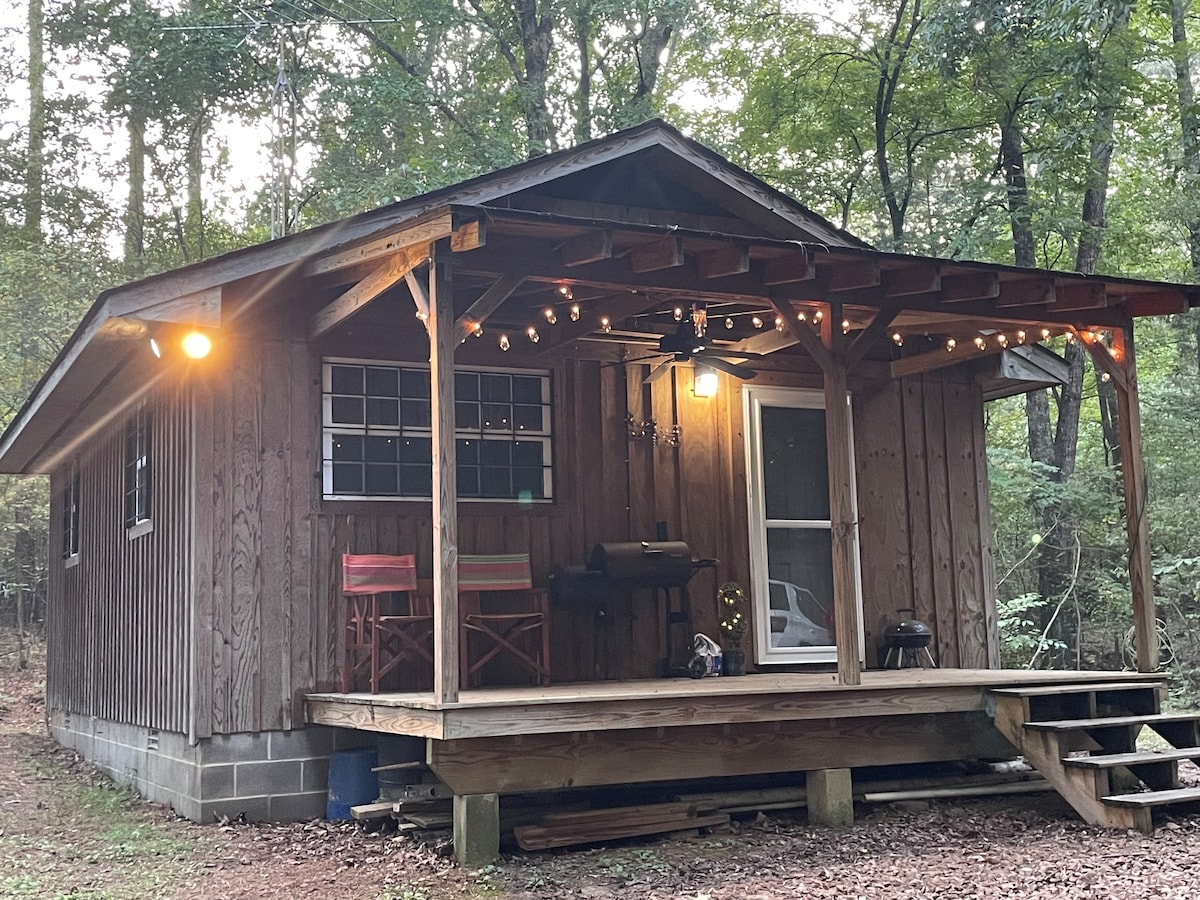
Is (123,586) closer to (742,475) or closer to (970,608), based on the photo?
(742,475)

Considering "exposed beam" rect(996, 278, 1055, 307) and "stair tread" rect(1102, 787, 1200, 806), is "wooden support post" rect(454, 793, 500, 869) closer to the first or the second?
"stair tread" rect(1102, 787, 1200, 806)

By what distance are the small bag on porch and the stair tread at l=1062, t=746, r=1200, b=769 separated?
7.55 feet

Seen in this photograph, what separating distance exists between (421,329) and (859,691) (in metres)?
3.38

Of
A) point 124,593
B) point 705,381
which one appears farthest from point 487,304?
point 124,593

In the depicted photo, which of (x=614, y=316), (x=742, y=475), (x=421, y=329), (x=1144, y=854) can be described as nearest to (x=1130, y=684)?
(x=1144, y=854)

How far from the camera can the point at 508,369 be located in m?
7.57

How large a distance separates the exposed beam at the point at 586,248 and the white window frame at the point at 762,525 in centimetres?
260

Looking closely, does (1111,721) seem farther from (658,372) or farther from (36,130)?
(36,130)

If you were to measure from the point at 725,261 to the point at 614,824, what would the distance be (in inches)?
110

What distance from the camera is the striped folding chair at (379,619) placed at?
265 inches

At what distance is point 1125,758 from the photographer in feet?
19.4

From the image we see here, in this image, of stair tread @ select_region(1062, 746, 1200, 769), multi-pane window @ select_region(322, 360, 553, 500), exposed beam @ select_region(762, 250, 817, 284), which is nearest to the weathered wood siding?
multi-pane window @ select_region(322, 360, 553, 500)

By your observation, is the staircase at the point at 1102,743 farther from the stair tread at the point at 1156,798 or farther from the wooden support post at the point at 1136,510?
the wooden support post at the point at 1136,510

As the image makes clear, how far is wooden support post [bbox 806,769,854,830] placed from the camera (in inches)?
245
